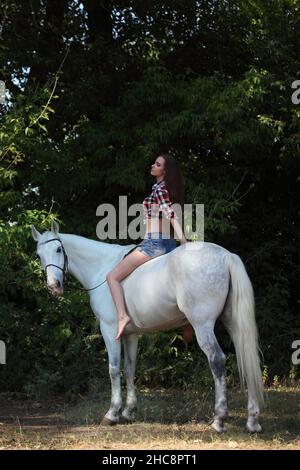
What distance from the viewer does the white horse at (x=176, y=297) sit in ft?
18.2

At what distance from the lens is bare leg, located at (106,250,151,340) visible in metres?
6.23

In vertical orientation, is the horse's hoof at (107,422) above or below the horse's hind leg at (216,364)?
below

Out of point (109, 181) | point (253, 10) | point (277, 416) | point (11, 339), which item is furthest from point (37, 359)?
point (253, 10)

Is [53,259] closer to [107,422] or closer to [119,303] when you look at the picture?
[119,303]

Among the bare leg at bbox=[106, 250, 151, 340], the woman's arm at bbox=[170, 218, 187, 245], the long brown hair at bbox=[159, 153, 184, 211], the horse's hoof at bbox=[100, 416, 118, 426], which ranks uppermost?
the long brown hair at bbox=[159, 153, 184, 211]

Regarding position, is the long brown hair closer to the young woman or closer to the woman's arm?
the young woman

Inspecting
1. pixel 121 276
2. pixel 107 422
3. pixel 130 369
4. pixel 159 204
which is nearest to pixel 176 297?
pixel 121 276

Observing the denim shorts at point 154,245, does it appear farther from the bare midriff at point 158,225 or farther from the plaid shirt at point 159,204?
the plaid shirt at point 159,204

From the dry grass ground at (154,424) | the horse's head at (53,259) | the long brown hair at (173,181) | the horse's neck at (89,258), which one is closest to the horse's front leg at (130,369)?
the dry grass ground at (154,424)

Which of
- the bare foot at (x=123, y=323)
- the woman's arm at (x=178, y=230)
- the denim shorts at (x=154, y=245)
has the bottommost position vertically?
the bare foot at (x=123, y=323)

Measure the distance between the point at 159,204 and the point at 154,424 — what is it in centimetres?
198

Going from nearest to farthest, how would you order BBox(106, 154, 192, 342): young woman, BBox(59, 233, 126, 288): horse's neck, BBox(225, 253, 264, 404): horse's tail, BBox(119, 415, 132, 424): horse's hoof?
1. BBox(225, 253, 264, 404): horse's tail
2. BBox(106, 154, 192, 342): young woman
3. BBox(119, 415, 132, 424): horse's hoof
4. BBox(59, 233, 126, 288): horse's neck

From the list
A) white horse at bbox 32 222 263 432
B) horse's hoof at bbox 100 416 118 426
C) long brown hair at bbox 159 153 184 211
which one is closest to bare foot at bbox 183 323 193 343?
white horse at bbox 32 222 263 432

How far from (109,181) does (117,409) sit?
4.06 metres
